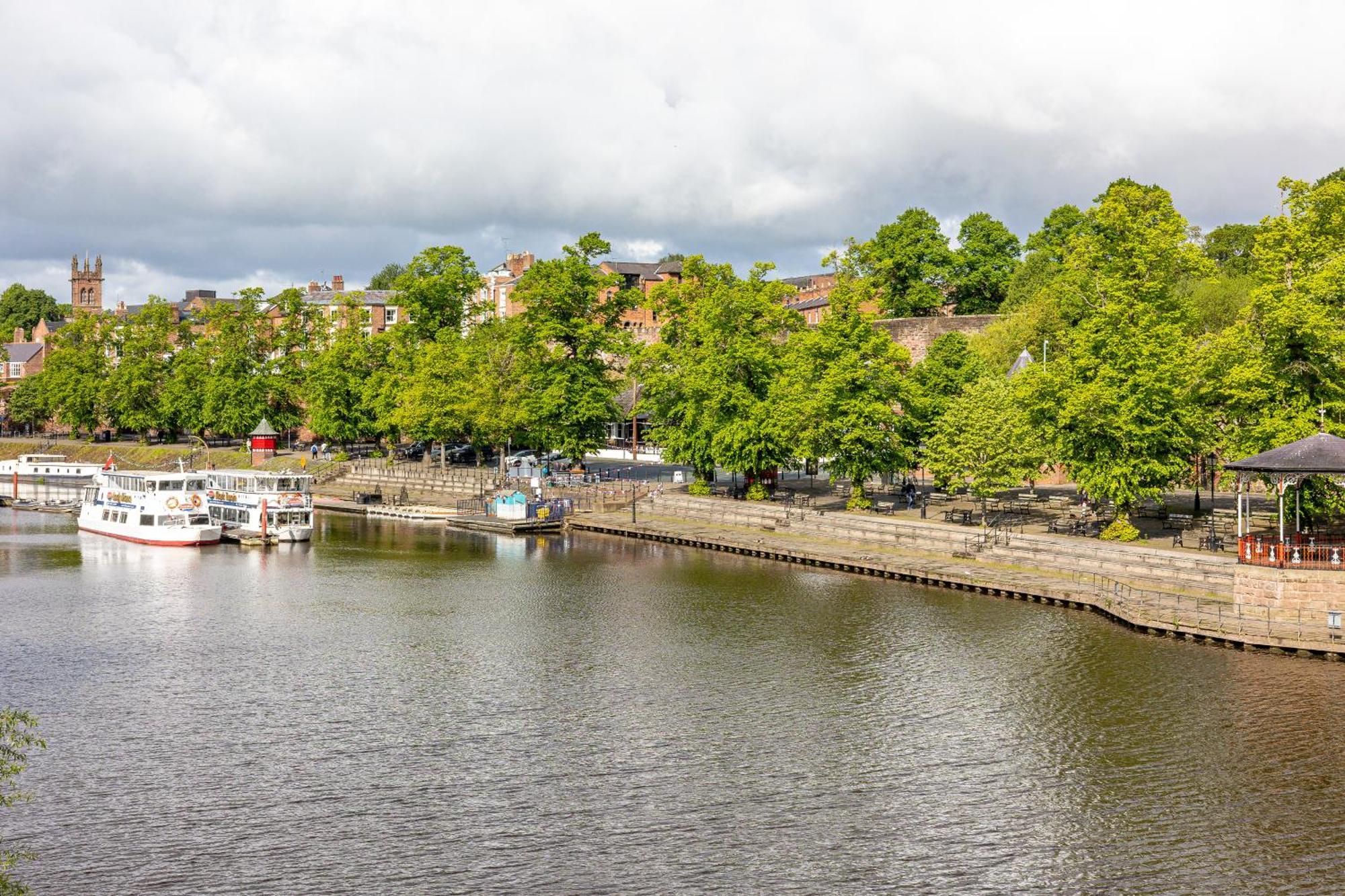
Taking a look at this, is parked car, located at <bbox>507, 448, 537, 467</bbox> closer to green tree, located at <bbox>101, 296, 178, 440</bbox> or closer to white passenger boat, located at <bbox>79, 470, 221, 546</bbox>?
white passenger boat, located at <bbox>79, 470, 221, 546</bbox>

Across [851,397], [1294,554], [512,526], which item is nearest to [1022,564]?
[1294,554]

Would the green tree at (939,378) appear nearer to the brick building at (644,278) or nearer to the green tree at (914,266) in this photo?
the green tree at (914,266)

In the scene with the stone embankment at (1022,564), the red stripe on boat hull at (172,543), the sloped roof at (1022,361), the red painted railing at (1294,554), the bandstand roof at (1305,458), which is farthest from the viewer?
the sloped roof at (1022,361)

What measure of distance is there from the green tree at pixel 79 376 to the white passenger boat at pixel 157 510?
73.4m

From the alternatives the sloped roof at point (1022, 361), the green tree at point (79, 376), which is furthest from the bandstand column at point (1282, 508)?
the green tree at point (79, 376)

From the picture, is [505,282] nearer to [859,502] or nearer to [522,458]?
[522,458]

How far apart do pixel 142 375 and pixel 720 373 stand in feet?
307

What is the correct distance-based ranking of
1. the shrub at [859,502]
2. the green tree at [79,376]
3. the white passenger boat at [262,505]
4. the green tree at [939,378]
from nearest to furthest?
the shrub at [859,502]
the green tree at [939,378]
the white passenger boat at [262,505]
the green tree at [79,376]

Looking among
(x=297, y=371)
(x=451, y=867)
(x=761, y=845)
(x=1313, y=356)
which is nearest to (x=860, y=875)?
(x=761, y=845)

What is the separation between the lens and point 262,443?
133250mm

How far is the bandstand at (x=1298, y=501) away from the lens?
49.4 meters

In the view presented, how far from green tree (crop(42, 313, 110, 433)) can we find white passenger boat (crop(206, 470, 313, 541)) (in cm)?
7544

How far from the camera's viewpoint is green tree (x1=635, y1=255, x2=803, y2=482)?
85.4 meters

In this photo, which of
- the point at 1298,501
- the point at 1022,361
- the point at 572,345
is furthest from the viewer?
the point at 572,345
